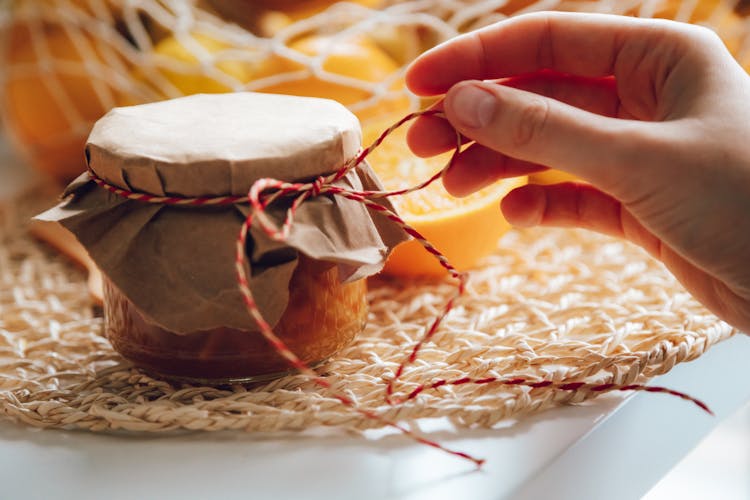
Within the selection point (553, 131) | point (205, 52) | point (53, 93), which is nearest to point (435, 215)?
point (553, 131)

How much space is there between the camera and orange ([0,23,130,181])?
0.93 m

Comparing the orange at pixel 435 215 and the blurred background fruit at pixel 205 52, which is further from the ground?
the blurred background fruit at pixel 205 52

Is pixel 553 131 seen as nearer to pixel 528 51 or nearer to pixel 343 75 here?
pixel 528 51

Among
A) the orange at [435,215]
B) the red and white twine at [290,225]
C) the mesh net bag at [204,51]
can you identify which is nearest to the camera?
the red and white twine at [290,225]

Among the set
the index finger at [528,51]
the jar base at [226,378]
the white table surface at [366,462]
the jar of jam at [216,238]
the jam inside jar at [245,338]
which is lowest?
the white table surface at [366,462]

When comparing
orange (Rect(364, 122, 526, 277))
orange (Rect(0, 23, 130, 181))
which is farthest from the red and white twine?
orange (Rect(0, 23, 130, 181))

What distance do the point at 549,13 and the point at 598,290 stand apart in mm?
246

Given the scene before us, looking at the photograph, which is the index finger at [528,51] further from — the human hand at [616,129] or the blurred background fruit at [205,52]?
the blurred background fruit at [205,52]

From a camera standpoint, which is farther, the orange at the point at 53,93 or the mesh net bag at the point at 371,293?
the orange at the point at 53,93

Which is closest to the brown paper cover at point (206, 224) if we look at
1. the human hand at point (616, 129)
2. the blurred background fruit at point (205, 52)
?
the human hand at point (616, 129)

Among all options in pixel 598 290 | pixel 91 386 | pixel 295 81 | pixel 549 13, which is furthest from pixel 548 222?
pixel 91 386

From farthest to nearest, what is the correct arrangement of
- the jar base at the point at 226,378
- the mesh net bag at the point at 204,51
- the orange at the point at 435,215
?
the mesh net bag at the point at 204,51 < the orange at the point at 435,215 < the jar base at the point at 226,378

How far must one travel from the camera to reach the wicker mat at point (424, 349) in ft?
1.85

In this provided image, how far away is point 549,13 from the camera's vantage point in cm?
65
